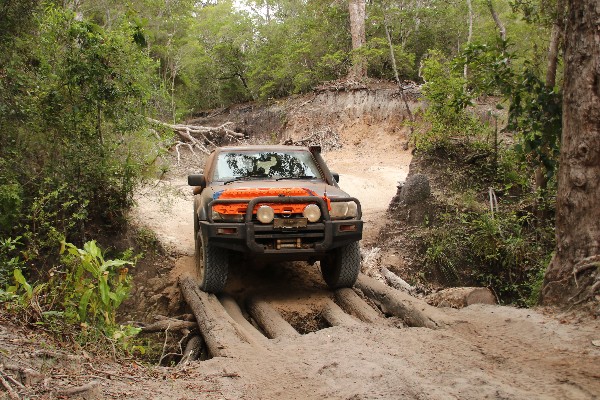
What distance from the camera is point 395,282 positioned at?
7988 mm

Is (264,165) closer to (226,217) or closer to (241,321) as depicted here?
(226,217)

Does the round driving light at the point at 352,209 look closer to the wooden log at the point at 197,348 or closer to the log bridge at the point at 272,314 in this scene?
the log bridge at the point at 272,314

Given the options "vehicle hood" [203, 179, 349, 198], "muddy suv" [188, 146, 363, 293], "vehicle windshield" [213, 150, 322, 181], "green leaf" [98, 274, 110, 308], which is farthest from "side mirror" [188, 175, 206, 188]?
"green leaf" [98, 274, 110, 308]

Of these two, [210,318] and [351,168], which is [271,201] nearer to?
[210,318]

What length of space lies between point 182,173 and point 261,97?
40.3 feet

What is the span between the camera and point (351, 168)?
19.5 meters

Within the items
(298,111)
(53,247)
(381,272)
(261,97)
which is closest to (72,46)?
(53,247)

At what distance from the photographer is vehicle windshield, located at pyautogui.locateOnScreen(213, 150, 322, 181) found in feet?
23.1

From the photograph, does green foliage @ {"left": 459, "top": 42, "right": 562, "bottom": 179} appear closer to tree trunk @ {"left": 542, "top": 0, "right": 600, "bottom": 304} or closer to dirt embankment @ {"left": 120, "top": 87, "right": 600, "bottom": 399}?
tree trunk @ {"left": 542, "top": 0, "right": 600, "bottom": 304}

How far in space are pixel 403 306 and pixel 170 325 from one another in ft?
8.45

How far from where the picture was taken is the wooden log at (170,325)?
233 inches

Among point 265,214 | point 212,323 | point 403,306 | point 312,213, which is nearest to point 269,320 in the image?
point 212,323

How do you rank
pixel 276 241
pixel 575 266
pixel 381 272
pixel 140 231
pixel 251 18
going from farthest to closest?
1. pixel 251 18
2. pixel 140 231
3. pixel 381 272
4. pixel 276 241
5. pixel 575 266

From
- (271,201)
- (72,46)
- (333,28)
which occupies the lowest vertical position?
(271,201)
